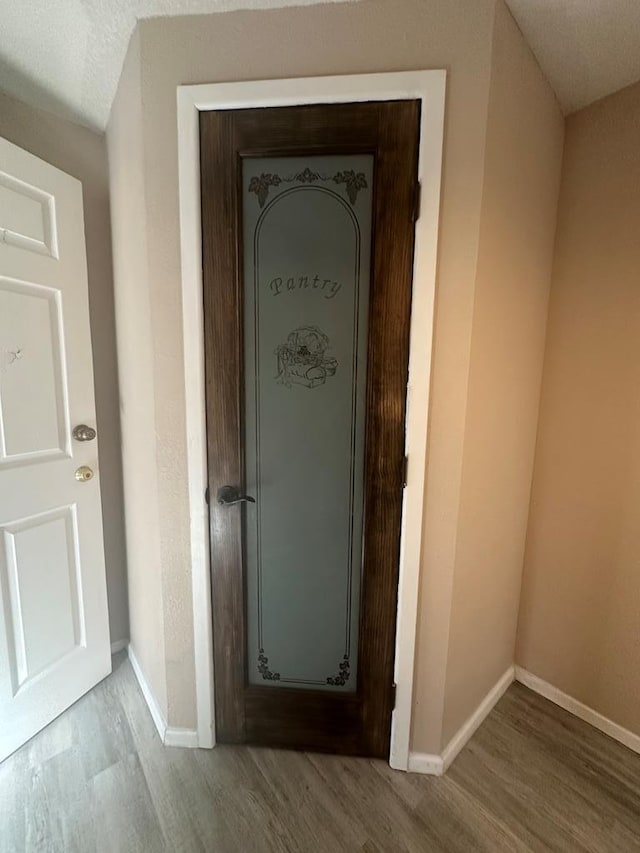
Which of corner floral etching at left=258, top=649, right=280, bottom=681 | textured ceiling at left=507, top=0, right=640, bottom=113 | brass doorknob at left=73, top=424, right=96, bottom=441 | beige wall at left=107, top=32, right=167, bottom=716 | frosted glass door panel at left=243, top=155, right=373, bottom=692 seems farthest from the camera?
brass doorknob at left=73, top=424, right=96, bottom=441

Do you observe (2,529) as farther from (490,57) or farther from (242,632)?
(490,57)

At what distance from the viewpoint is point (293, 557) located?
1.28m

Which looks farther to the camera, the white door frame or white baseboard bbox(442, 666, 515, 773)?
white baseboard bbox(442, 666, 515, 773)

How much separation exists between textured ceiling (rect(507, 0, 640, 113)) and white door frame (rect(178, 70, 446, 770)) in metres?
0.37

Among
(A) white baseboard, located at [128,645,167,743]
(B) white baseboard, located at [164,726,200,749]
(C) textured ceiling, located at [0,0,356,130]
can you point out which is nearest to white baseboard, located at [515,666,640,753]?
(B) white baseboard, located at [164,726,200,749]

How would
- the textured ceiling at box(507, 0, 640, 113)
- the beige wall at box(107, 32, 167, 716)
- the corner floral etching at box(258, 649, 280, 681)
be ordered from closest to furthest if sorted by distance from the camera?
1. the textured ceiling at box(507, 0, 640, 113)
2. the beige wall at box(107, 32, 167, 716)
3. the corner floral etching at box(258, 649, 280, 681)

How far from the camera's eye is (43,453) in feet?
4.55

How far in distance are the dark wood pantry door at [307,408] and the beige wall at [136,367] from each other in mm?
250

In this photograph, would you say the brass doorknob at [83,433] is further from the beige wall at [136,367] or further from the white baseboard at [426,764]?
the white baseboard at [426,764]

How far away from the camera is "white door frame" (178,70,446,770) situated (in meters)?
1.02

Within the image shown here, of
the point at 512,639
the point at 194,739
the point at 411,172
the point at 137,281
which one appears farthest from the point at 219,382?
the point at 512,639

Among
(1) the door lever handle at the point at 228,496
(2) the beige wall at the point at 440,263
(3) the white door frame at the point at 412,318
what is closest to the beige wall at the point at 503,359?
(2) the beige wall at the point at 440,263

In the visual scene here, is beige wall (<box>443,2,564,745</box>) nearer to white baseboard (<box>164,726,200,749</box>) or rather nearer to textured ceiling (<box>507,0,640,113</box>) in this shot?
textured ceiling (<box>507,0,640,113</box>)

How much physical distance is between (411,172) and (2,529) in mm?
1749
